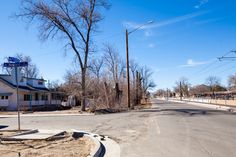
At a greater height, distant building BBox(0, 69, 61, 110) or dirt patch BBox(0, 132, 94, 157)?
distant building BBox(0, 69, 61, 110)

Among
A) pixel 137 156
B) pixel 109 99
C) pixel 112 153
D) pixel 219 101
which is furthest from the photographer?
pixel 219 101

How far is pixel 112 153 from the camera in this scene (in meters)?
8.53

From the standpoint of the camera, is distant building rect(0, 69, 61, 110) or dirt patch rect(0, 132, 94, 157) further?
distant building rect(0, 69, 61, 110)

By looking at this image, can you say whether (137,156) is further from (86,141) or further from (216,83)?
(216,83)

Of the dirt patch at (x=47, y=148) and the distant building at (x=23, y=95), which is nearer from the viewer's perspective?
the dirt patch at (x=47, y=148)

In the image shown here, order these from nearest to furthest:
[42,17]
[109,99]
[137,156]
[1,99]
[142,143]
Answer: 1. [137,156]
2. [142,143]
3. [42,17]
4. [109,99]
5. [1,99]

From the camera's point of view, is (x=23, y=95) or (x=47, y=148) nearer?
(x=47, y=148)

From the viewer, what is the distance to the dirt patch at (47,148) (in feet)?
26.0

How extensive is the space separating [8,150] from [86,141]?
282 centimetres

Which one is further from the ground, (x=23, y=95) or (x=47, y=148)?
(x=23, y=95)

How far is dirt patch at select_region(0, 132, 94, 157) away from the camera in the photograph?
7.94 meters

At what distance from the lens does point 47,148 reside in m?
8.93

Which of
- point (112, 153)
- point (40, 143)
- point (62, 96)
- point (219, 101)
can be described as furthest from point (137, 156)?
point (62, 96)

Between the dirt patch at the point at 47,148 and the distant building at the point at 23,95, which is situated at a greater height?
the distant building at the point at 23,95
